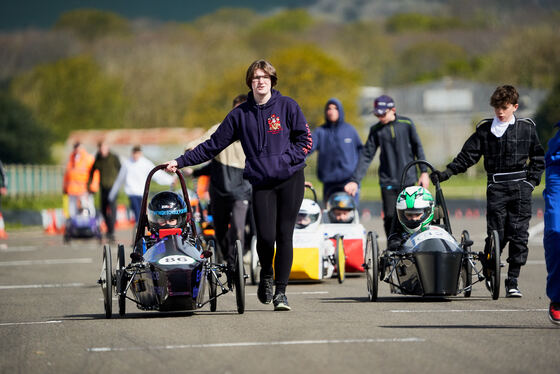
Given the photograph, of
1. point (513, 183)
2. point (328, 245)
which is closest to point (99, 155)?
point (328, 245)

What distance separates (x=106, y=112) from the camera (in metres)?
116

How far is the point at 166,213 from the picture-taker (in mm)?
11141

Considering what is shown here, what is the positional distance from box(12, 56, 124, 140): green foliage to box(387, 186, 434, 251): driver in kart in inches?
3864

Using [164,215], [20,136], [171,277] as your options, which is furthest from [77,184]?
[20,136]

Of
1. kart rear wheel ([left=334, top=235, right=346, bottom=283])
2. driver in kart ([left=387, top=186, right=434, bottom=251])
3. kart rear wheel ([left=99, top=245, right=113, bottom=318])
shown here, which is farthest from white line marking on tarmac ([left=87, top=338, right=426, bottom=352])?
kart rear wheel ([left=334, top=235, right=346, bottom=283])

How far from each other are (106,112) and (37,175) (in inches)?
2718

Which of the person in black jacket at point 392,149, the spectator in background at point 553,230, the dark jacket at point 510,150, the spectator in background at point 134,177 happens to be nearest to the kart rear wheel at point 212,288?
the dark jacket at point 510,150

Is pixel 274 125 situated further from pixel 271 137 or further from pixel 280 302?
pixel 280 302

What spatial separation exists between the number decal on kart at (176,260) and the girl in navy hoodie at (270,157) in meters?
0.80

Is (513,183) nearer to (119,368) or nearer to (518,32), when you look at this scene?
(119,368)

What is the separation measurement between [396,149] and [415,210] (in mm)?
3011

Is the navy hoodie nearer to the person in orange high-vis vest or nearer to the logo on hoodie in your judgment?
the logo on hoodie

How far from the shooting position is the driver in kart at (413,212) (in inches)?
468

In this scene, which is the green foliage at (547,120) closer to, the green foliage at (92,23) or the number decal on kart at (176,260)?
the number decal on kart at (176,260)
